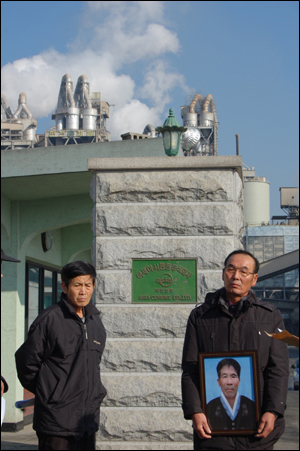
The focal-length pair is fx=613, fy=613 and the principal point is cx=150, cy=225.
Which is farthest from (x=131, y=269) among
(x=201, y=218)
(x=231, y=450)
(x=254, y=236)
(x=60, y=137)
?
(x=60, y=137)

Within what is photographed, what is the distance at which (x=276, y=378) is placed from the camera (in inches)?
148

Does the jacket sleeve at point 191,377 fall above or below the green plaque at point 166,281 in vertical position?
below

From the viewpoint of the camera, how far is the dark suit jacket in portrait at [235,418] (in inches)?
144

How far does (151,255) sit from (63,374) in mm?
3289

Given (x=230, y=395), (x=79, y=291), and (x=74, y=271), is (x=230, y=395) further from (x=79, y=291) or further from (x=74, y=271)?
Answer: (x=74, y=271)

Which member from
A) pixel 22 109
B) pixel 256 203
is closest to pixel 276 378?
pixel 256 203

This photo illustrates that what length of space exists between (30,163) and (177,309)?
4170mm

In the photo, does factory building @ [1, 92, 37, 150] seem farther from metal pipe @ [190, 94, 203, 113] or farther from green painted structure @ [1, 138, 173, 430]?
green painted structure @ [1, 138, 173, 430]

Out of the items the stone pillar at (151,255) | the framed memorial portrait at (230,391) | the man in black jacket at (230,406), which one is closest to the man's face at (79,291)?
the framed memorial portrait at (230,391)

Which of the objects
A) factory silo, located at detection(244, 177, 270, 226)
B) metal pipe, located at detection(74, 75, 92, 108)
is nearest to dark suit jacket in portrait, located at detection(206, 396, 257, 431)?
factory silo, located at detection(244, 177, 270, 226)

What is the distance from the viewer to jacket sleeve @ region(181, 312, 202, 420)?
373 centimetres

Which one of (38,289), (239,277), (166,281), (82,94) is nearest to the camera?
(239,277)

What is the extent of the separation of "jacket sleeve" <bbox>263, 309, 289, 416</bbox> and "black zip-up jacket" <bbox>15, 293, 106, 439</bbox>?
116 cm

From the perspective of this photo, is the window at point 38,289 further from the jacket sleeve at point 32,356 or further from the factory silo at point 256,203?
the factory silo at point 256,203
